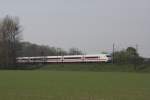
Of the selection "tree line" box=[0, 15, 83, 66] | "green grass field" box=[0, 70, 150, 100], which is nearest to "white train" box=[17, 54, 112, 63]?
"tree line" box=[0, 15, 83, 66]

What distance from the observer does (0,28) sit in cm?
8850

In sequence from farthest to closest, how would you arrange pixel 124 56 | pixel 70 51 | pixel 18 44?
pixel 70 51, pixel 124 56, pixel 18 44

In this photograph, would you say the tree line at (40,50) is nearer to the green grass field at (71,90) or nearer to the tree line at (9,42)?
the tree line at (9,42)

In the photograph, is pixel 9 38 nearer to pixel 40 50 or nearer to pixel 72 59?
pixel 72 59

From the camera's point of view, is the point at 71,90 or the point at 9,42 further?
the point at 9,42

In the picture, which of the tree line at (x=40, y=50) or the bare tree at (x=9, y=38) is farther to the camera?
the tree line at (x=40, y=50)

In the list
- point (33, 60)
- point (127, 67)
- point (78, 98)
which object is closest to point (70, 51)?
point (33, 60)

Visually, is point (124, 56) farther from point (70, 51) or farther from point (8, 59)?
point (70, 51)

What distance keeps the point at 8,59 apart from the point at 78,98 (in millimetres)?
75899

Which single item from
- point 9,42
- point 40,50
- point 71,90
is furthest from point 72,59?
point 71,90

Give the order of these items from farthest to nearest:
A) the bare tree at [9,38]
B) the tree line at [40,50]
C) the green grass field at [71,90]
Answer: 1. the tree line at [40,50]
2. the bare tree at [9,38]
3. the green grass field at [71,90]

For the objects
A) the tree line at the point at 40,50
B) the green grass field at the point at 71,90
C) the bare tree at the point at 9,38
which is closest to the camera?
the green grass field at the point at 71,90

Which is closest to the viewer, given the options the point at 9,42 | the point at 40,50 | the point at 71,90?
the point at 71,90

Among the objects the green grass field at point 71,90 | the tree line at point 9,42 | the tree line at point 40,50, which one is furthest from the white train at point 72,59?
the green grass field at point 71,90
